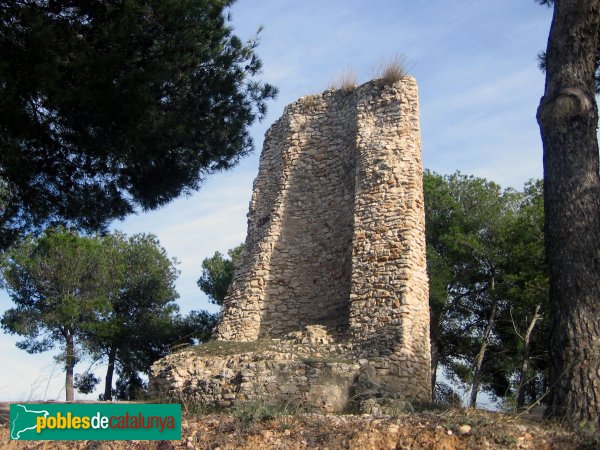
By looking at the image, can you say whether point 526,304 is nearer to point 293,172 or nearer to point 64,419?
point 293,172

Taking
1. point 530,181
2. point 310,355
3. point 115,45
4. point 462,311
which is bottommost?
point 310,355

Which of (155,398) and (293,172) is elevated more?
(293,172)

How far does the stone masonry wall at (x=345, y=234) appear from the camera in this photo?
9.20m

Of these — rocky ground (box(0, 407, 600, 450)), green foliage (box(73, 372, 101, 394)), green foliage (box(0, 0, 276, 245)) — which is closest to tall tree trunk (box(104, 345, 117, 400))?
green foliage (box(73, 372, 101, 394))

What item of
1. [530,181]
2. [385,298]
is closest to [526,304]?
[530,181]

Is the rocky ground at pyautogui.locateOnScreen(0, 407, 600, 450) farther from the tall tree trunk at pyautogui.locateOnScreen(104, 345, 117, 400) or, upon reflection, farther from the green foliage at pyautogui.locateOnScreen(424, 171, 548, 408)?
the tall tree trunk at pyautogui.locateOnScreen(104, 345, 117, 400)

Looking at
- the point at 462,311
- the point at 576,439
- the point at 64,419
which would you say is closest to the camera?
the point at 576,439

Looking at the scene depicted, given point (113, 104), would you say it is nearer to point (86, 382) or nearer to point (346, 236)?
point (346, 236)

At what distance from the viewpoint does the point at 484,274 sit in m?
16.4

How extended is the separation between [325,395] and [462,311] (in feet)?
31.3

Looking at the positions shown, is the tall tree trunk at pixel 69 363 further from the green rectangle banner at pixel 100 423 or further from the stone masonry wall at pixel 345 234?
the green rectangle banner at pixel 100 423

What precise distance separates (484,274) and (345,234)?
6857 mm

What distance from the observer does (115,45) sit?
763 centimetres

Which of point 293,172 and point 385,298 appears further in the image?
point 293,172
